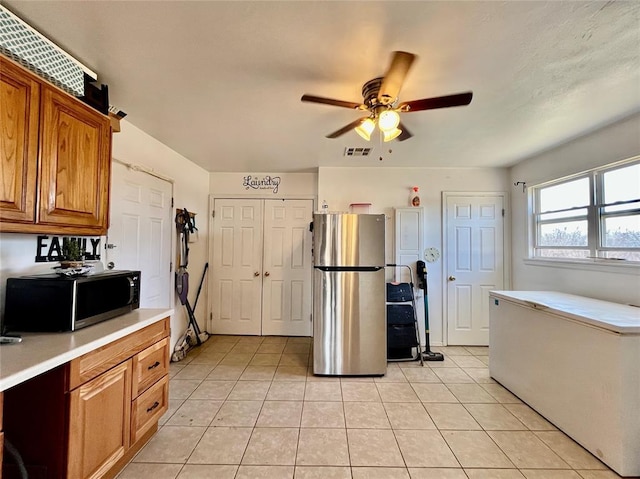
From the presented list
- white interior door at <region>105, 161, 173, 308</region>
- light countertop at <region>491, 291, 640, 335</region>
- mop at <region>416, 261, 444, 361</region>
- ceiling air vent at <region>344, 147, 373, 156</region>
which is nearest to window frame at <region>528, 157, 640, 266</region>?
light countertop at <region>491, 291, 640, 335</region>

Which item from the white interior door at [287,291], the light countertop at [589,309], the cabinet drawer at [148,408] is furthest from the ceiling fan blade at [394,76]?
the white interior door at [287,291]

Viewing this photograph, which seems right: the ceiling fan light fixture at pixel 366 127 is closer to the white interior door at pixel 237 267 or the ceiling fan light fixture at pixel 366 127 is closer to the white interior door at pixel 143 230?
the white interior door at pixel 143 230

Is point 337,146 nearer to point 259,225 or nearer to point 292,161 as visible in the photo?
point 292,161

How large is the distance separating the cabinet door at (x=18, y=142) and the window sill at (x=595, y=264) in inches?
160

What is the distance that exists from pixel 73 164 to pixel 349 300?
2.43 m

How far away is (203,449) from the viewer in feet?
6.06

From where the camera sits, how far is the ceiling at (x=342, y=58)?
1.30 m

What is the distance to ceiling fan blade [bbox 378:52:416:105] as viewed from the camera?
4.37 ft

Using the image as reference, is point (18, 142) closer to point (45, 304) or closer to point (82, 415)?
point (45, 304)

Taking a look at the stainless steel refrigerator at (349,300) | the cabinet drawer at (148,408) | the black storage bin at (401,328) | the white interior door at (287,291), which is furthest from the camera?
the white interior door at (287,291)

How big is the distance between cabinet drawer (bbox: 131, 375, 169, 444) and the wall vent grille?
6.13 feet

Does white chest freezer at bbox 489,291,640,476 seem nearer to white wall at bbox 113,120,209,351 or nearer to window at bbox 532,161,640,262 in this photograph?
window at bbox 532,161,640,262

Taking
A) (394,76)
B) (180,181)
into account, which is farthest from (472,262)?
(180,181)

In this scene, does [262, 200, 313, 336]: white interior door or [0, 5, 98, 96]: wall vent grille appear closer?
[0, 5, 98, 96]: wall vent grille
